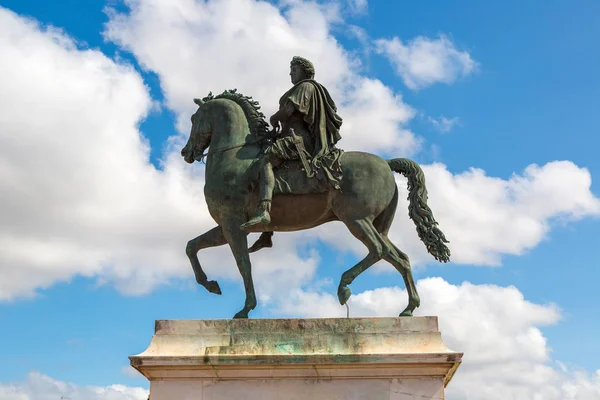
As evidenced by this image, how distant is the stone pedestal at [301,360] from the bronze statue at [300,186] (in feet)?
2.10

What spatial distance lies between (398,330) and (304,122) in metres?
3.54

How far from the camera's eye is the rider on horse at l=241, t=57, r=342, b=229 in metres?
11.8

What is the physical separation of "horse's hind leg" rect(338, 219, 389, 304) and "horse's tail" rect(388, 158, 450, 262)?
0.72m

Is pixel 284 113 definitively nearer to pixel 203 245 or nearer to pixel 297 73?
pixel 297 73

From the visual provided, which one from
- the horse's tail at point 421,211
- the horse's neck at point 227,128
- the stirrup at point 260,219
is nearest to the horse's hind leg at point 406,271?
the horse's tail at point 421,211

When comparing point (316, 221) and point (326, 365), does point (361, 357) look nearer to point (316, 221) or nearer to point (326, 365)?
point (326, 365)

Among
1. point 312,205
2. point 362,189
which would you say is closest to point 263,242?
point 312,205

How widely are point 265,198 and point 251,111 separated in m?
1.79

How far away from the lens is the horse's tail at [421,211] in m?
12.1

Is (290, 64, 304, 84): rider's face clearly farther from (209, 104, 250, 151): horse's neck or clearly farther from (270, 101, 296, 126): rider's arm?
(209, 104, 250, 151): horse's neck

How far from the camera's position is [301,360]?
35.3ft

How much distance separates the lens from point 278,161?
1192 cm

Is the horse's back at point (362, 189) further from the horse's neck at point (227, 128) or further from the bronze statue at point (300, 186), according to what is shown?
the horse's neck at point (227, 128)

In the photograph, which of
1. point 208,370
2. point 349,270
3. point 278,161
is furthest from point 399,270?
point 208,370
